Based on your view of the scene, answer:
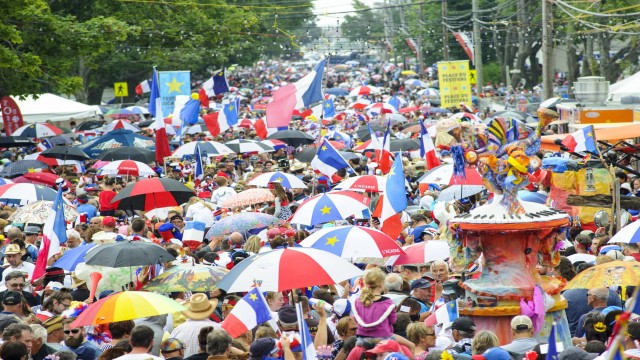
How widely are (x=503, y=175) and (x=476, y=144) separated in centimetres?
41

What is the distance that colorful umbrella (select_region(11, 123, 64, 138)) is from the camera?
33062 mm

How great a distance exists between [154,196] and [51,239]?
207 inches

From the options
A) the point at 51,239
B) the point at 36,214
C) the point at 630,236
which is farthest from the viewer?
the point at 36,214

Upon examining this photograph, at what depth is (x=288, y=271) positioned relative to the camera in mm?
10445

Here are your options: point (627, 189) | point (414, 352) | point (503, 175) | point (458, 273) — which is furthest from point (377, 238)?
point (627, 189)

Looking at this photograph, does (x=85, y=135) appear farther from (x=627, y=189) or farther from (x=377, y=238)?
(x=377, y=238)

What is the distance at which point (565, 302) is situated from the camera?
10766mm

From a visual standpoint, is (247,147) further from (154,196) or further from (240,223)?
(240,223)

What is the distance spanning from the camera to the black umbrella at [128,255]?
11.6 m

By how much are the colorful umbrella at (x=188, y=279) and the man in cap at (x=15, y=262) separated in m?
2.31

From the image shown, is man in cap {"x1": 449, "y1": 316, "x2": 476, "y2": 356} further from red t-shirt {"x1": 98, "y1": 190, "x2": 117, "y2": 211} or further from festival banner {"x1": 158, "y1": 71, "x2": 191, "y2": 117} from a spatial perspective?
festival banner {"x1": 158, "y1": 71, "x2": 191, "y2": 117}

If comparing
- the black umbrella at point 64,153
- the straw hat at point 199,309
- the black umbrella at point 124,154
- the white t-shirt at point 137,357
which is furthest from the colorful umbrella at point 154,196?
the white t-shirt at point 137,357

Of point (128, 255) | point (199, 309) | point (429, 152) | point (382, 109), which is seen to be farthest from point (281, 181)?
point (382, 109)

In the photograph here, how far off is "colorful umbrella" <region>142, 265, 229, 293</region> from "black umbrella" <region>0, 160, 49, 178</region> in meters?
12.9
